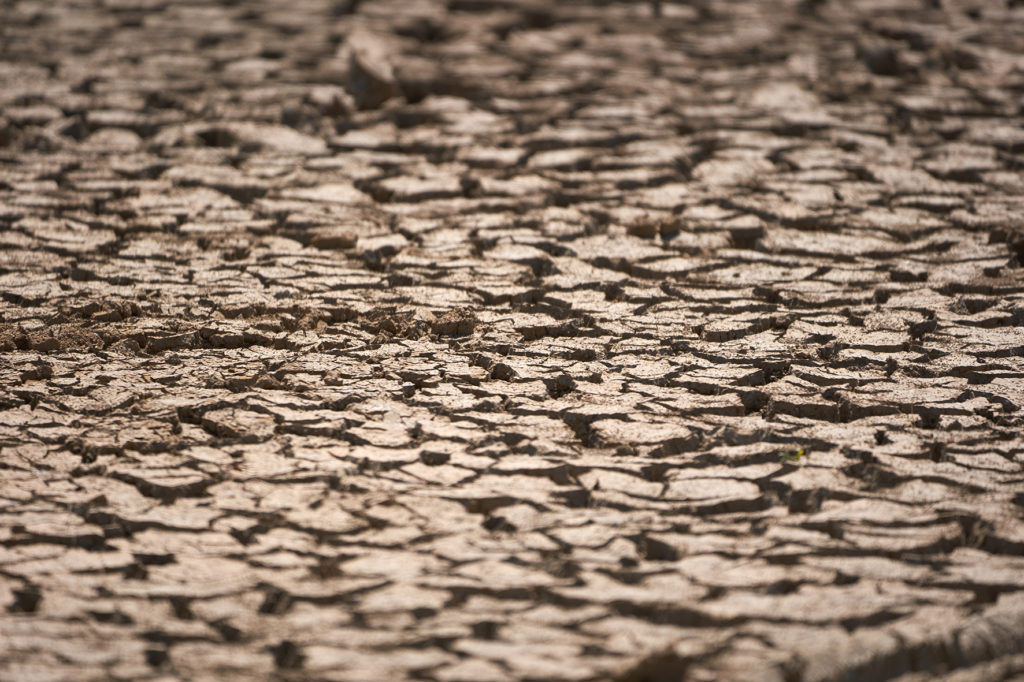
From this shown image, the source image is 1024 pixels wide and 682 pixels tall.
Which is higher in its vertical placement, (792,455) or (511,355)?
(511,355)

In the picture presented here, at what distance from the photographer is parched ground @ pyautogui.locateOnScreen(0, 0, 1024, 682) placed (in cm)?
196

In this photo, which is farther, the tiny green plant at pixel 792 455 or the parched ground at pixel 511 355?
the tiny green plant at pixel 792 455

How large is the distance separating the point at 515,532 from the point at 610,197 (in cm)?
204

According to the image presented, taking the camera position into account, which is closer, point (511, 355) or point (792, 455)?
point (792, 455)

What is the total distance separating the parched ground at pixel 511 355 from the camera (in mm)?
1965

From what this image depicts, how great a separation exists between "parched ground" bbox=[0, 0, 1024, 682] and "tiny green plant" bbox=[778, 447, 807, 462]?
0.02 metres

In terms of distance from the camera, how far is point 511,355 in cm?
300

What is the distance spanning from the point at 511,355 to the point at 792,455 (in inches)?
33.7

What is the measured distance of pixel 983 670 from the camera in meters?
1.84

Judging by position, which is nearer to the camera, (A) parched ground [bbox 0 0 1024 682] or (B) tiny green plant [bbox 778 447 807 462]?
(A) parched ground [bbox 0 0 1024 682]

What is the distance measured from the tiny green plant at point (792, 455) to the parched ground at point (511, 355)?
0.07 ft

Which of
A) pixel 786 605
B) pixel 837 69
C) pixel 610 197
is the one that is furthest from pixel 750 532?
pixel 837 69

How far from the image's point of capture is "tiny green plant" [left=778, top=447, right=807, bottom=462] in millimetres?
2477

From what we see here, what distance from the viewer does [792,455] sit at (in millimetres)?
2492
